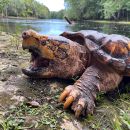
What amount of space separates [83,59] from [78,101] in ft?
2.39

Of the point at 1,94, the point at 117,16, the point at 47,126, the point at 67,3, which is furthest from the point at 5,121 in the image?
the point at 67,3

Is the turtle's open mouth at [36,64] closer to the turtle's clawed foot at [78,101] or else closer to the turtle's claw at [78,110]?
the turtle's clawed foot at [78,101]

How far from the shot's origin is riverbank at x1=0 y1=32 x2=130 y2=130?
5.86ft

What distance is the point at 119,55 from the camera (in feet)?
8.40

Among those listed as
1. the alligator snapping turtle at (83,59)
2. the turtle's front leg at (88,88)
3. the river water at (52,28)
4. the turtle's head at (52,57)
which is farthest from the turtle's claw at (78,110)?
the river water at (52,28)

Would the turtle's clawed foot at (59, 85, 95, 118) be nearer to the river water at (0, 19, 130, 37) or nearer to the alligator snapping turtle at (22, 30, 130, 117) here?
the alligator snapping turtle at (22, 30, 130, 117)

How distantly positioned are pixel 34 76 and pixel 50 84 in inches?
6.7

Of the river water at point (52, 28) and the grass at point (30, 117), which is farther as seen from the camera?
the river water at point (52, 28)

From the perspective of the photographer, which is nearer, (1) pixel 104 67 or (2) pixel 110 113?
(2) pixel 110 113

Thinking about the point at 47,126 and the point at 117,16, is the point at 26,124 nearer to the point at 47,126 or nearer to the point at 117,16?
the point at 47,126

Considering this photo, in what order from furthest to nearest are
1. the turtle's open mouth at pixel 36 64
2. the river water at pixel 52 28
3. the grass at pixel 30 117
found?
the river water at pixel 52 28 → the turtle's open mouth at pixel 36 64 → the grass at pixel 30 117

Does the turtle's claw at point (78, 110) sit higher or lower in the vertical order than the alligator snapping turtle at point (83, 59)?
lower

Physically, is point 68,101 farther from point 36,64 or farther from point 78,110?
point 36,64

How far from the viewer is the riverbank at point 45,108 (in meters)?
1.79
